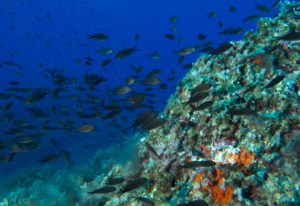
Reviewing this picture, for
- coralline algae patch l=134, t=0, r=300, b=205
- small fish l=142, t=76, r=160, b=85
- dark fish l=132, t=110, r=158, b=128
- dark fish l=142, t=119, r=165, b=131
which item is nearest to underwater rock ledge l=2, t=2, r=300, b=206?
coralline algae patch l=134, t=0, r=300, b=205

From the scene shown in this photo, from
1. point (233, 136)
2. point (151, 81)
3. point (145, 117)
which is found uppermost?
point (151, 81)

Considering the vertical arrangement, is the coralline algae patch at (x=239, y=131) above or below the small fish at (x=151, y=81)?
below

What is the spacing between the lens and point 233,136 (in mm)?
3975

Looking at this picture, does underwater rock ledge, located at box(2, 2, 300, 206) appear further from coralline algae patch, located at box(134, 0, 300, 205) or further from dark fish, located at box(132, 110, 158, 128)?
dark fish, located at box(132, 110, 158, 128)

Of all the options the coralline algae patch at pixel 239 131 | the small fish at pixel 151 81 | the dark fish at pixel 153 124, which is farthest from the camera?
the small fish at pixel 151 81

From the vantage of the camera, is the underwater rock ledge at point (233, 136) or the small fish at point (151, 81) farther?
the small fish at point (151, 81)

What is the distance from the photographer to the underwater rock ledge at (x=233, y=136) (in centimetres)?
332

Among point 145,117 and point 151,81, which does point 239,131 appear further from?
point 151,81

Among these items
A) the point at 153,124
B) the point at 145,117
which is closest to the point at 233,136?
the point at 153,124

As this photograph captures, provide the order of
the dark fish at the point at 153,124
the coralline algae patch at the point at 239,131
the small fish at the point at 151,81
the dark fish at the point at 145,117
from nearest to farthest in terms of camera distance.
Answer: the coralline algae patch at the point at 239,131, the dark fish at the point at 153,124, the dark fish at the point at 145,117, the small fish at the point at 151,81

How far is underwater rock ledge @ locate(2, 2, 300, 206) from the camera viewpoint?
3.32 meters

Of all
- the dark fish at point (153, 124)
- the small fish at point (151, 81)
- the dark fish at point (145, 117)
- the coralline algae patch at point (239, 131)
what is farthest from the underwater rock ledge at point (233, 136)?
the small fish at point (151, 81)

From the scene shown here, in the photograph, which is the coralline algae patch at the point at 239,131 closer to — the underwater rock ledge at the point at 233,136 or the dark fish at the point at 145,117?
the underwater rock ledge at the point at 233,136

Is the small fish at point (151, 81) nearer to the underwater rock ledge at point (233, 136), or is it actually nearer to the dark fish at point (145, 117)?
the underwater rock ledge at point (233, 136)
